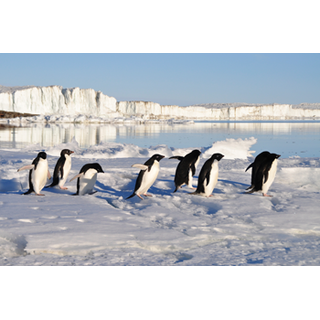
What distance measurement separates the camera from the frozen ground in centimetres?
271

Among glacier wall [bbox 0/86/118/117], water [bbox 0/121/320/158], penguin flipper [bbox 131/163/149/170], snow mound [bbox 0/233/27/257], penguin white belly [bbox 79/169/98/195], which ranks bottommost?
snow mound [bbox 0/233/27/257]

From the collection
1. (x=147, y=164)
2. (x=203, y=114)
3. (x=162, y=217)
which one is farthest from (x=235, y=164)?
(x=203, y=114)

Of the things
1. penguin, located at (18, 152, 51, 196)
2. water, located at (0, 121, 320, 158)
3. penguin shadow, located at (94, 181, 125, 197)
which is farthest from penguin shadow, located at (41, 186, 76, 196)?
water, located at (0, 121, 320, 158)

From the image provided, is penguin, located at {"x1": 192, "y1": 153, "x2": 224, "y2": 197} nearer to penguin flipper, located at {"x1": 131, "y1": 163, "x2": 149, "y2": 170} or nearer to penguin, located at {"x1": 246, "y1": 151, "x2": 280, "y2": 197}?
penguin, located at {"x1": 246, "y1": 151, "x2": 280, "y2": 197}

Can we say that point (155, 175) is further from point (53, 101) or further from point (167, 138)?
point (53, 101)

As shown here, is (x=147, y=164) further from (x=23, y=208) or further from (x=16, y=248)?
(x=16, y=248)

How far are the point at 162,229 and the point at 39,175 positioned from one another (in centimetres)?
229

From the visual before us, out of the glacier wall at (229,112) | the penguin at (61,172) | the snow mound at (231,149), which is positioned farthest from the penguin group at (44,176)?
the glacier wall at (229,112)

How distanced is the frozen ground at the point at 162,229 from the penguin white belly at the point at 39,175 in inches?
8.2

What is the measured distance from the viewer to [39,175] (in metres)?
4.74

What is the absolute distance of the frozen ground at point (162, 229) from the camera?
2.71 metres

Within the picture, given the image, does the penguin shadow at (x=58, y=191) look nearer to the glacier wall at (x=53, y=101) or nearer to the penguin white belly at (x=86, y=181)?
the penguin white belly at (x=86, y=181)

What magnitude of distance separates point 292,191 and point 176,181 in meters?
1.94

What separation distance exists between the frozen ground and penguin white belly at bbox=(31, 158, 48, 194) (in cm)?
21
